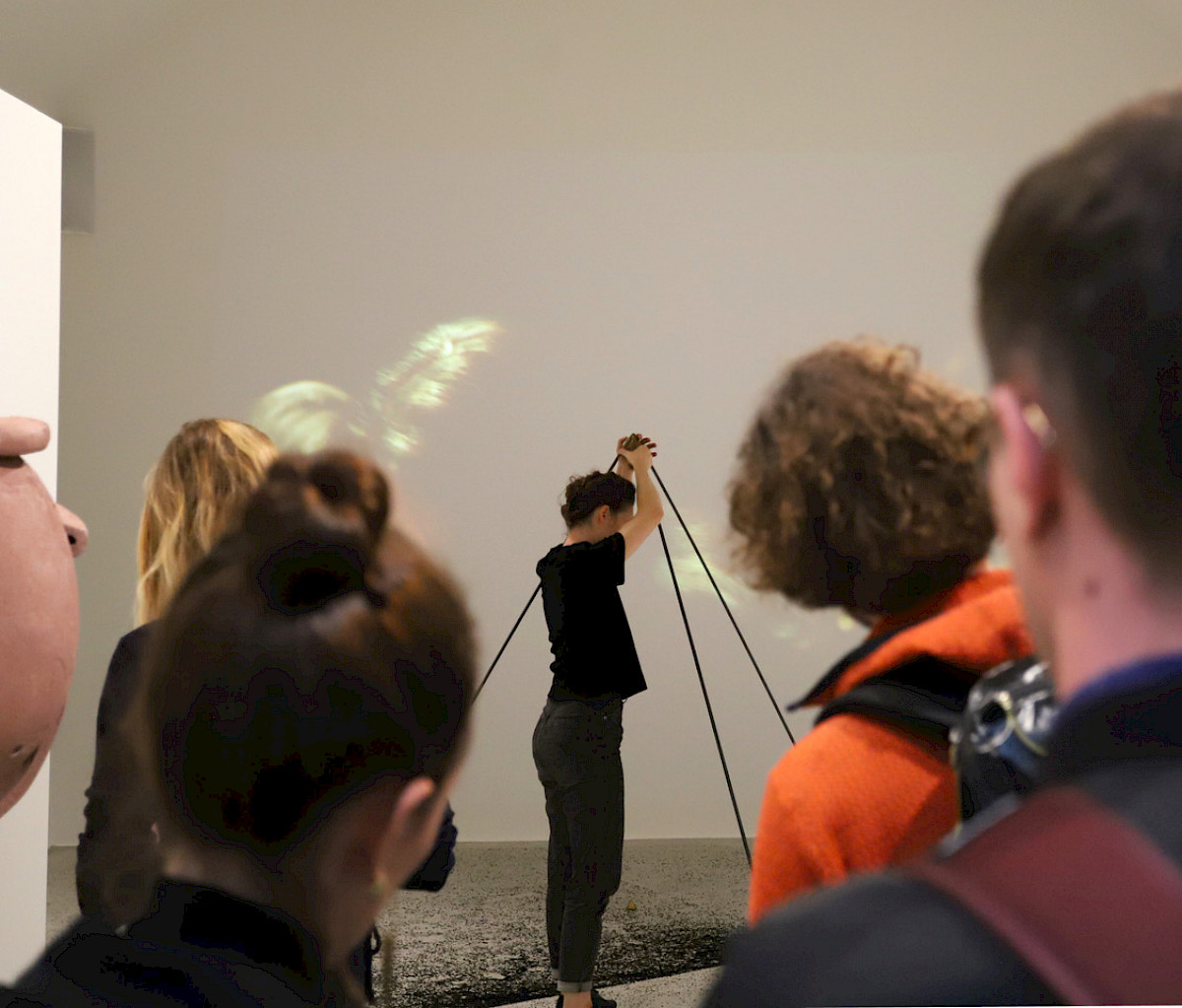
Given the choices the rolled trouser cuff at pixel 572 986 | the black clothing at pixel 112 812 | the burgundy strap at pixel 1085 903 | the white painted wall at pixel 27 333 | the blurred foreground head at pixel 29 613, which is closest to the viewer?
the burgundy strap at pixel 1085 903

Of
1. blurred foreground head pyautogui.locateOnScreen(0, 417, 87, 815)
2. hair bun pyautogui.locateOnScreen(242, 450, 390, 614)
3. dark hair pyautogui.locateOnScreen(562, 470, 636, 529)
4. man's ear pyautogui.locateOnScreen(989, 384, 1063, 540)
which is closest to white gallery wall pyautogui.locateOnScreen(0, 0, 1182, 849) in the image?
dark hair pyautogui.locateOnScreen(562, 470, 636, 529)

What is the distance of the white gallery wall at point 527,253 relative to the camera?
14.4 ft

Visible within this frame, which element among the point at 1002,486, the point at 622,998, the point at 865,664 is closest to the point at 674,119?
the point at 622,998

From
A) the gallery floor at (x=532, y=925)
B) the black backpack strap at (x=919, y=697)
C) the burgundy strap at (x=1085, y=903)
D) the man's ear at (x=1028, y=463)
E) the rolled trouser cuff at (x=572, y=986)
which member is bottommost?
the gallery floor at (x=532, y=925)

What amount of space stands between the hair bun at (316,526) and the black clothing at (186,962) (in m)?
0.17

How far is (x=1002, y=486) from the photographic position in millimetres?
441

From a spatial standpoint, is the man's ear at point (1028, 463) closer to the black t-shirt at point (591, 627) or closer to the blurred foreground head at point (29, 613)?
the blurred foreground head at point (29, 613)

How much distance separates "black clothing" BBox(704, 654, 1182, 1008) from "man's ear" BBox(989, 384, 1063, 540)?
7cm

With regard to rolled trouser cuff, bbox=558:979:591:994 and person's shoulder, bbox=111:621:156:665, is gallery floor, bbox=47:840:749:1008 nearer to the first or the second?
rolled trouser cuff, bbox=558:979:591:994

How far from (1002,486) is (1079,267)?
3.5 inches

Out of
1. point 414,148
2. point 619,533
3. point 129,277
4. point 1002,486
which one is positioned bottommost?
point 619,533

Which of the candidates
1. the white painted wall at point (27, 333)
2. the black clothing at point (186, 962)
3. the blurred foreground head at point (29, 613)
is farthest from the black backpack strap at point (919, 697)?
the white painted wall at point (27, 333)

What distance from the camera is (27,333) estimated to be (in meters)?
2.17

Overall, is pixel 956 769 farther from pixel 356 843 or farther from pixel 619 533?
pixel 619 533
